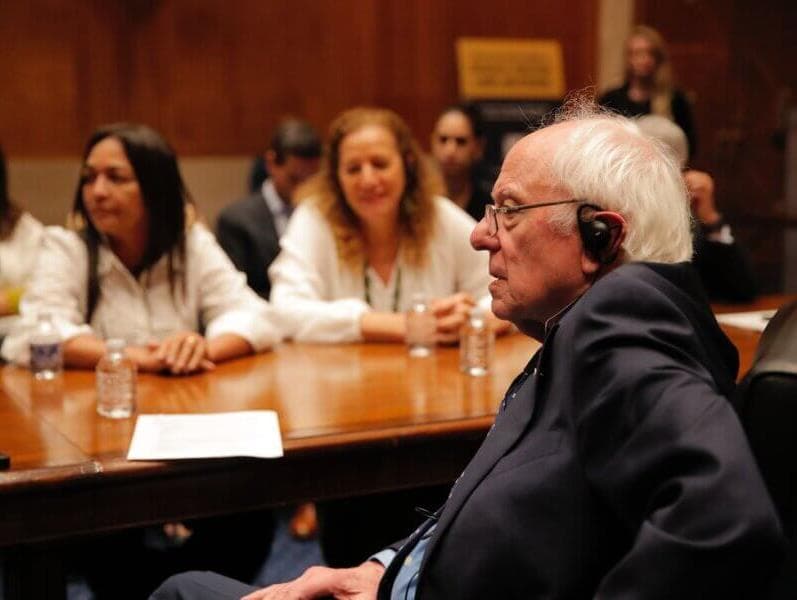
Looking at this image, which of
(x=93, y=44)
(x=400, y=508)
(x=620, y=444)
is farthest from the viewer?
(x=93, y=44)

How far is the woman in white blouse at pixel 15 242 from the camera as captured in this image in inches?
142

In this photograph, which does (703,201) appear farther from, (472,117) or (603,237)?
(603,237)

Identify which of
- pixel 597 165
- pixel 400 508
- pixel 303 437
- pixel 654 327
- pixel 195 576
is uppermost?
pixel 597 165

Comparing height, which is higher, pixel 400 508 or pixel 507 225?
pixel 507 225

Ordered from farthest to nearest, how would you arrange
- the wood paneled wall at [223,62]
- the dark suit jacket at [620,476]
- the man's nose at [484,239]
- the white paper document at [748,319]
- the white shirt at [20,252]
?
the wood paneled wall at [223,62], the white shirt at [20,252], the white paper document at [748,319], the man's nose at [484,239], the dark suit jacket at [620,476]

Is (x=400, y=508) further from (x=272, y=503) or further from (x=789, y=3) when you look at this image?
(x=789, y=3)

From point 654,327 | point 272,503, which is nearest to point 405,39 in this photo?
point 272,503

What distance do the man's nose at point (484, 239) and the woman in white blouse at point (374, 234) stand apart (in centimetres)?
148

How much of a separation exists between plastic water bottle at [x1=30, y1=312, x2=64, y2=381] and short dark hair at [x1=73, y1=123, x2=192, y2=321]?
0.32 metres

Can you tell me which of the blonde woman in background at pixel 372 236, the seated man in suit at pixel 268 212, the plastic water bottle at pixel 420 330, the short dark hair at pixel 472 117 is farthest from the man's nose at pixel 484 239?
the short dark hair at pixel 472 117

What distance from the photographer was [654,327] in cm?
110

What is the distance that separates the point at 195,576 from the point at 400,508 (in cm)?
103

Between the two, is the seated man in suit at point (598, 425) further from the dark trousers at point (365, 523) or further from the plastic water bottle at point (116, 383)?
the dark trousers at point (365, 523)

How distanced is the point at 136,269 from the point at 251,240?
1.18 m
